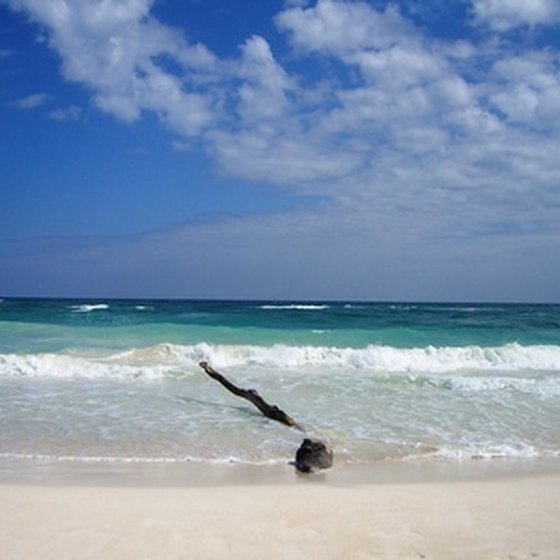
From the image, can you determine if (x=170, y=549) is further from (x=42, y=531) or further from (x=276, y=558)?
(x=42, y=531)

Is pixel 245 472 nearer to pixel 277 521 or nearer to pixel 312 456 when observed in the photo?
pixel 312 456

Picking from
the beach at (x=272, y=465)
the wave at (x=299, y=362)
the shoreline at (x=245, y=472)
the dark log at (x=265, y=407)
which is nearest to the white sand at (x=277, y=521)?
the beach at (x=272, y=465)

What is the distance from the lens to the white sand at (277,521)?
13.1 feet

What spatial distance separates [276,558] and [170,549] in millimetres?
700

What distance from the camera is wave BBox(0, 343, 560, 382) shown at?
1432cm

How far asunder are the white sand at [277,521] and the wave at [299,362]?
304 inches

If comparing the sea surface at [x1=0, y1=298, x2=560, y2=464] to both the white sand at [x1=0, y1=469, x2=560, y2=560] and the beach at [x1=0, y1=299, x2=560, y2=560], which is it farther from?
the white sand at [x1=0, y1=469, x2=560, y2=560]

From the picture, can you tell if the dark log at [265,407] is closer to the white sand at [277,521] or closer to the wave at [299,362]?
the white sand at [277,521]

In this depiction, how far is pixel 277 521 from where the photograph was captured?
4.57m

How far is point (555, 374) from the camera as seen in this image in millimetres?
16266

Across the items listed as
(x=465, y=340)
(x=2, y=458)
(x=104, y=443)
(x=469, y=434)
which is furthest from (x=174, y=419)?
(x=465, y=340)

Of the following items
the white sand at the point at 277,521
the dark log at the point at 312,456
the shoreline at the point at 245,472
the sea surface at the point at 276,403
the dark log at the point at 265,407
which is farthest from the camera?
the dark log at the point at 265,407

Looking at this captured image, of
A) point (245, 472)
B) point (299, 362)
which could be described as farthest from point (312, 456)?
point (299, 362)

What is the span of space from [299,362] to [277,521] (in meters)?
12.9
